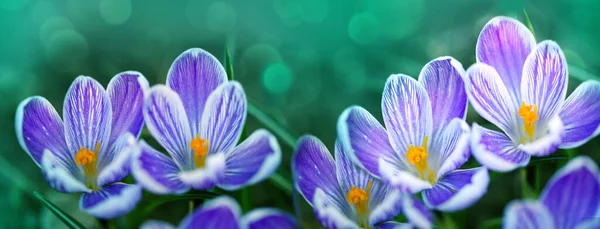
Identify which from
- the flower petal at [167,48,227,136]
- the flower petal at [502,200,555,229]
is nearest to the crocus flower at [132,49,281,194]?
the flower petal at [167,48,227,136]

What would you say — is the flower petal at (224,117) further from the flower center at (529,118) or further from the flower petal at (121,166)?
the flower center at (529,118)

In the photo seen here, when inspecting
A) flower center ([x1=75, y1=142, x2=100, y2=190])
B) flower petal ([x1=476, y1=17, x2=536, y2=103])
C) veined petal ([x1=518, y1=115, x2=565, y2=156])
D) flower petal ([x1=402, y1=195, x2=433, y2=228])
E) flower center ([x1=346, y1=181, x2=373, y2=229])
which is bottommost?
flower center ([x1=346, y1=181, x2=373, y2=229])

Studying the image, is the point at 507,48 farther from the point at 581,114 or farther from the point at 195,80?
the point at 195,80

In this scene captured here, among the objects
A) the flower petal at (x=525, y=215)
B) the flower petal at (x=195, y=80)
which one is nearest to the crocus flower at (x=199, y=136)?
the flower petal at (x=195, y=80)

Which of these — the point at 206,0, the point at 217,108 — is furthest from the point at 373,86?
the point at 217,108

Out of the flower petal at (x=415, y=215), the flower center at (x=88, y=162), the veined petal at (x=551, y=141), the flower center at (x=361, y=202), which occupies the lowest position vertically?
the flower center at (x=361, y=202)

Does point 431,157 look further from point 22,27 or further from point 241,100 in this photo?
point 22,27

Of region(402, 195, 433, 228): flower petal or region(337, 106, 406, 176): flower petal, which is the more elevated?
region(337, 106, 406, 176): flower petal

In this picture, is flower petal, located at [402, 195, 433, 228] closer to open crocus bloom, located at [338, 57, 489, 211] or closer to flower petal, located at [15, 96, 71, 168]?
open crocus bloom, located at [338, 57, 489, 211]
